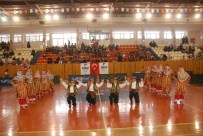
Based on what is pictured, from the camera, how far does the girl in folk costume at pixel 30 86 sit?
12585mm

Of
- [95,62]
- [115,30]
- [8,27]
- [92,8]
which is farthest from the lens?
[115,30]

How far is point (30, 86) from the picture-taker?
1303cm

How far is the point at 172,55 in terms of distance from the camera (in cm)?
2820

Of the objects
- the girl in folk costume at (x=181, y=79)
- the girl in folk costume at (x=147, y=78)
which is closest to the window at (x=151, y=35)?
the girl in folk costume at (x=147, y=78)

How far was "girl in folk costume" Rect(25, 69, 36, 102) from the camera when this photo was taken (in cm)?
1259

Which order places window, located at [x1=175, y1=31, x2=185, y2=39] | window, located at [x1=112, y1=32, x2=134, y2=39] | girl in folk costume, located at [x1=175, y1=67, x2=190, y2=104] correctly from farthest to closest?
window, located at [x1=175, y1=31, x2=185, y2=39] → window, located at [x1=112, y1=32, x2=134, y2=39] → girl in folk costume, located at [x1=175, y1=67, x2=190, y2=104]

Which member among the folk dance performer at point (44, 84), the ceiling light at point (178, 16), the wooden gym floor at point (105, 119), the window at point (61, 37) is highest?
the ceiling light at point (178, 16)

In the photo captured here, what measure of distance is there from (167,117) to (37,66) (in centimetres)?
1748

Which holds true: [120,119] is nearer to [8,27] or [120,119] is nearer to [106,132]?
[106,132]

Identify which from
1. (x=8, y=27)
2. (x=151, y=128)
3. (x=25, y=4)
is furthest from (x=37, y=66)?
(x=151, y=128)

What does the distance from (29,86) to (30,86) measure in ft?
0.75

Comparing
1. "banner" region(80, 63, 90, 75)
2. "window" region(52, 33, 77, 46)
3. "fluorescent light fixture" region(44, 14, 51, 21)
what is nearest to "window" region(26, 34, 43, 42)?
"window" region(52, 33, 77, 46)

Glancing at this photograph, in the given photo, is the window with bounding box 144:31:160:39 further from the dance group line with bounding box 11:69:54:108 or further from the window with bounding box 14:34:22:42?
the dance group line with bounding box 11:69:54:108

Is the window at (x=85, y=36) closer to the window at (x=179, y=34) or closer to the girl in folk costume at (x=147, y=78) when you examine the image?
the window at (x=179, y=34)
